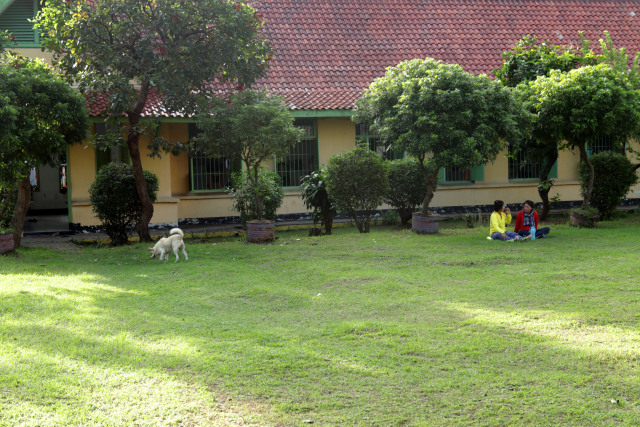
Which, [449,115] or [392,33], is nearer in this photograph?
[449,115]

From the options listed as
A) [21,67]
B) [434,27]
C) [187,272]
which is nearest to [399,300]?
[187,272]

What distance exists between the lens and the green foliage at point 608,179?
1571 cm

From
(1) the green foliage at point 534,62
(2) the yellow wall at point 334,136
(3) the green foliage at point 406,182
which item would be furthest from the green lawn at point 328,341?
(2) the yellow wall at point 334,136

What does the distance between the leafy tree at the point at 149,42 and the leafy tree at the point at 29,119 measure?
1.99 feet

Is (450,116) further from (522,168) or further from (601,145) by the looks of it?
(601,145)

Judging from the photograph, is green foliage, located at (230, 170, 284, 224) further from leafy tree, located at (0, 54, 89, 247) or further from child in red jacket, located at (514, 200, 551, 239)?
child in red jacket, located at (514, 200, 551, 239)

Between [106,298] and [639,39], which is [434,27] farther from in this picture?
[106,298]

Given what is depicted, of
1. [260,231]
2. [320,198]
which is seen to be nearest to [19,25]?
[260,231]

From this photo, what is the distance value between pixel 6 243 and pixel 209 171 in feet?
20.5

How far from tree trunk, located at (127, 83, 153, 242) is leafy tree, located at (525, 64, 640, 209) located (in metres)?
7.70

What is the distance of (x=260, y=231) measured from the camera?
42.7ft

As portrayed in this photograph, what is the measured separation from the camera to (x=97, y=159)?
1566 centimetres

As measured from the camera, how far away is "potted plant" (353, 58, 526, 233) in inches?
473

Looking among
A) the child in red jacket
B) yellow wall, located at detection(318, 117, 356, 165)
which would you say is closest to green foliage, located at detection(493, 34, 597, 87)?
yellow wall, located at detection(318, 117, 356, 165)
